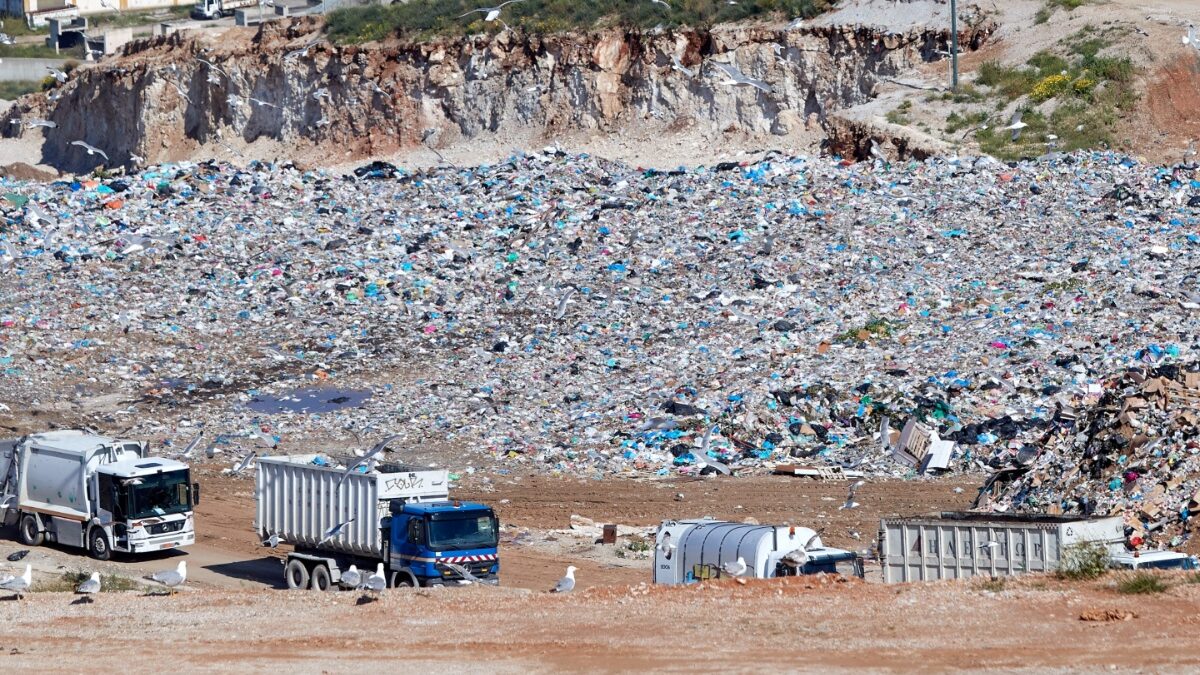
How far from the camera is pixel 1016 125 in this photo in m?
30.0

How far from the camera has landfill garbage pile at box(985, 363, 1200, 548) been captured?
14.4 meters

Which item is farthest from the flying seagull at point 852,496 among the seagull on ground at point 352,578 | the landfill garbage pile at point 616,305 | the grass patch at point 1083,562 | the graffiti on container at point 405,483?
the seagull on ground at point 352,578

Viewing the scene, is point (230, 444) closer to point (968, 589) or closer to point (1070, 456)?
point (1070, 456)

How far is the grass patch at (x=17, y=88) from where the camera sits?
199 ft

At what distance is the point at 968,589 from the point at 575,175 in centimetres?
2017

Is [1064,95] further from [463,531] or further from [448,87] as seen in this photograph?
[463,531]

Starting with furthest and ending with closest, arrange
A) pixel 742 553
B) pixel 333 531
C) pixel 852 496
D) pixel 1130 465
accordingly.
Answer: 1. pixel 852 496
2. pixel 1130 465
3. pixel 333 531
4. pixel 742 553

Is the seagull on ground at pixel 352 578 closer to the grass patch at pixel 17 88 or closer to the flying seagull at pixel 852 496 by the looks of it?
the flying seagull at pixel 852 496

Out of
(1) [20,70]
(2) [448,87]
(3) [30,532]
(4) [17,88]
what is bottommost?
(3) [30,532]

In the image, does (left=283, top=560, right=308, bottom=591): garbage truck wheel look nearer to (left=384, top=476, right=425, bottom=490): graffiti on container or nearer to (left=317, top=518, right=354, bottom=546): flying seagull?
(left=317, top=518, right=354, bottom=546): flying seagull

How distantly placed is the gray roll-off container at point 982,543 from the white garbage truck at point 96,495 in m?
7.06

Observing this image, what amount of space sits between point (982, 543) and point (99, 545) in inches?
337

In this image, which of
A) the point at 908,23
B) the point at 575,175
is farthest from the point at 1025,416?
the point at 908,23

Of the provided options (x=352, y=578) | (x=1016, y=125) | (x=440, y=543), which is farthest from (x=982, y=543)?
(x=1016, y=125)
